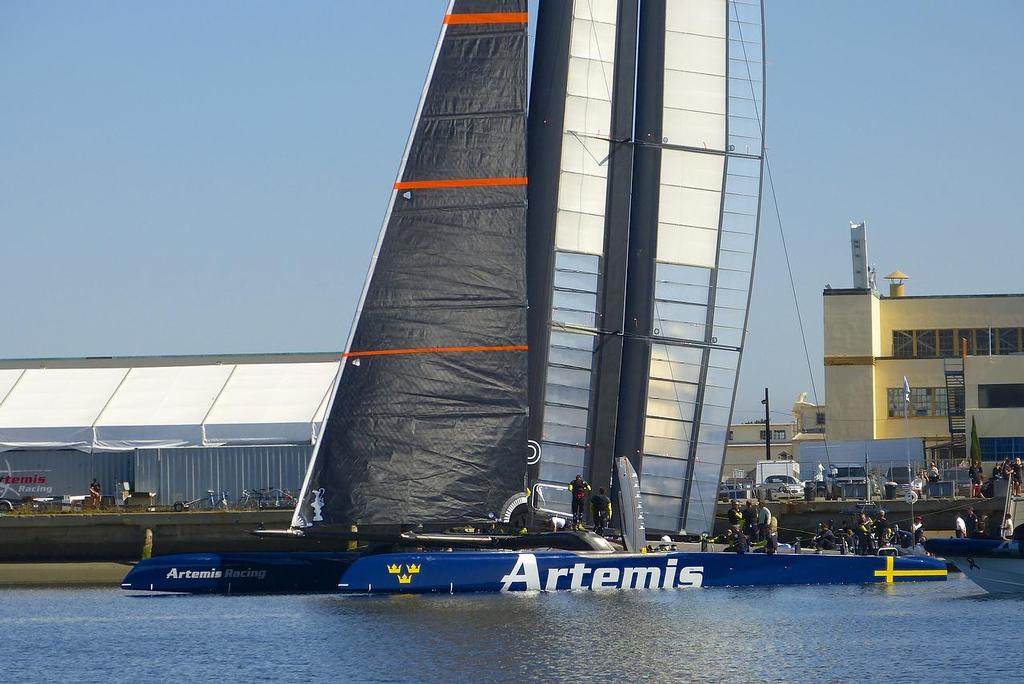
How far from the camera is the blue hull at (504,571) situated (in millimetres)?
26672

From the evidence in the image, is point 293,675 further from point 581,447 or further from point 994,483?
point 994,483

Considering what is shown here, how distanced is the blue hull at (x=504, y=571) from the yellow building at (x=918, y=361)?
30.3 m

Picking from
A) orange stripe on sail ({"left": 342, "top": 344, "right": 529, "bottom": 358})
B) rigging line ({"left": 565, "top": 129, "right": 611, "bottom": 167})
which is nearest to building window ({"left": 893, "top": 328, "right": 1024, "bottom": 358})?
rigging line ({"left": 565, "top": 129, "right": 611, "bottom": 167})

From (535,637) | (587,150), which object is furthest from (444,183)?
(535,637)

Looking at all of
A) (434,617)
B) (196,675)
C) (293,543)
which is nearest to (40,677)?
(196,675)

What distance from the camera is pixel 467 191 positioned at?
27016 millimetres

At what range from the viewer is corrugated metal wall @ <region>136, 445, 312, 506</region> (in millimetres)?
48219

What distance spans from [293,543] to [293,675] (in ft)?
59.7

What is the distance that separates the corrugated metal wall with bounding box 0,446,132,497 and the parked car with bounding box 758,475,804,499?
67.4ft

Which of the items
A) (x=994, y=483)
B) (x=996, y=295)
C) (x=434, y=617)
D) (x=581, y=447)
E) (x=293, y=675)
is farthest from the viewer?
(x=996, y=295)

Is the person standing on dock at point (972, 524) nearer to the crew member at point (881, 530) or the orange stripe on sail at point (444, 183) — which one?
the crew member at point (881, 530)

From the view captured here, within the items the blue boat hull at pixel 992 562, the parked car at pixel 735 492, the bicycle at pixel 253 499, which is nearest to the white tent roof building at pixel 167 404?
the bicycle at pixel 253 499

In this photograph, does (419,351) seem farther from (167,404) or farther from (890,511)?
(167,404)

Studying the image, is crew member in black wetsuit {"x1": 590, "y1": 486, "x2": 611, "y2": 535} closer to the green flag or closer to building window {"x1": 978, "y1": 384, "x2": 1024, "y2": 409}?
the green flag
